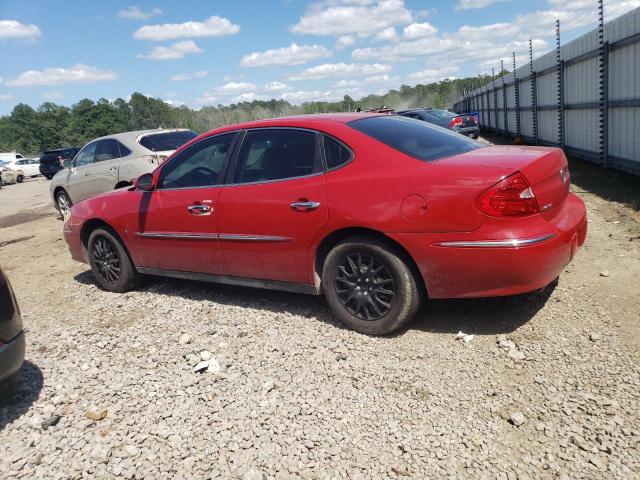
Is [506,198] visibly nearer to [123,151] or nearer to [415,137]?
[415,137]

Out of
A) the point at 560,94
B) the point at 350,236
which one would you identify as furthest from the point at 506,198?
the point at 560,94

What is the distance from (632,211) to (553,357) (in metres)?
4.18

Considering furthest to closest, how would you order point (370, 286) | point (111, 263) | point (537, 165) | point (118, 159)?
point (118, 159) < point (111, 263) < point (370, 286) < point (537, 165)

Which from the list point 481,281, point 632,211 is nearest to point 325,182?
point 481,281

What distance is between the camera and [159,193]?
5016mm

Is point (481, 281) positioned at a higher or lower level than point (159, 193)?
lower

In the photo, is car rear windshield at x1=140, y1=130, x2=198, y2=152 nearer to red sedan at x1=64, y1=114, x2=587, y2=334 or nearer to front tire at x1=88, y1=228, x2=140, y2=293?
front tire at x1=88, y1=228, x2=140, y2=293

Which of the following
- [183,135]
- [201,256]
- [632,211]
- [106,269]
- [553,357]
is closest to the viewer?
[553,357]

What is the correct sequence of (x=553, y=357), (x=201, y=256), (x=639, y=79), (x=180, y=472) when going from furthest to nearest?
(x=639, y=79), (x=201, y=256), (x=553, y=357), (x=180, y=472)

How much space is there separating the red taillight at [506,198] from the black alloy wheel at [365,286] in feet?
2.69

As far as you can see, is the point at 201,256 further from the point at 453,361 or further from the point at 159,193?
the point at 453,361

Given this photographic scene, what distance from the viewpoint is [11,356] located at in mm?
3248

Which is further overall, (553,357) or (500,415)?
(553,357)

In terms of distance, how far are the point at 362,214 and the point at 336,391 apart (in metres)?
1.20
